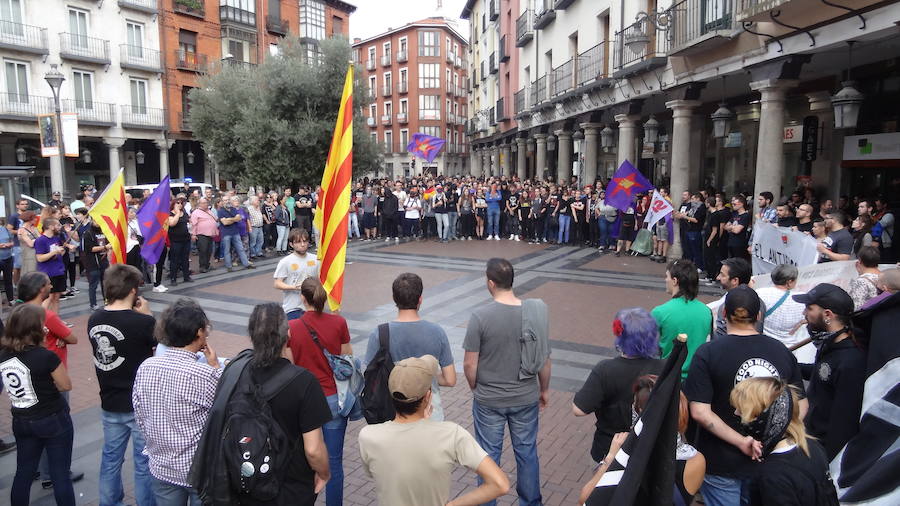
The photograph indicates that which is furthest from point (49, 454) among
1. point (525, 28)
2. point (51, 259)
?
point (525, 28)

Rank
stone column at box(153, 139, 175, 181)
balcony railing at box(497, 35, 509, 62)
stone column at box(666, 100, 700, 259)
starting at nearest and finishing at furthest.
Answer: stone column at box(666, 100, 700, 259)
stone column at box(153, 139, 175, 181)
balcony railing at box(497, 35, 509, 62)

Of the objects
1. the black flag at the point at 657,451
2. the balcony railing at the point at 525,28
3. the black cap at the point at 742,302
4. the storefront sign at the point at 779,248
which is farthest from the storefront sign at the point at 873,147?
the balcony railing at the point at 525,28

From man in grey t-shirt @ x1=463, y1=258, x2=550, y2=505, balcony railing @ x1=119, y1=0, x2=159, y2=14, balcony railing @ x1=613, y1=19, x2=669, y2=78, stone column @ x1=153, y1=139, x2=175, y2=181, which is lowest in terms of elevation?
man in grey t-shirt @ x1=463, y1=258, x2=550, y2=505

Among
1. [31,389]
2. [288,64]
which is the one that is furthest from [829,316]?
[288,64]

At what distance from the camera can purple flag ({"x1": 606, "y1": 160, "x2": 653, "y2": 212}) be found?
1271cm

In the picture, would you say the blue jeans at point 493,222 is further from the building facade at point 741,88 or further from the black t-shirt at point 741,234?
the black t-shirt at point 741,234

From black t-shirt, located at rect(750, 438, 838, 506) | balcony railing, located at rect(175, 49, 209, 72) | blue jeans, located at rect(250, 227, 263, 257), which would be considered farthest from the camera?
balcony railing, located at rect(175, 49, 209, 72)

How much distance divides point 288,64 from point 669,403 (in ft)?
72.6

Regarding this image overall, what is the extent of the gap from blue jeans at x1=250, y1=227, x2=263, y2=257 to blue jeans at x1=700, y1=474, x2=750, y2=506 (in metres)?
14.1

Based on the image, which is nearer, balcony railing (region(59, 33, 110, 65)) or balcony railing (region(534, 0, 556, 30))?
balcony railing (region(534, 0, 556, 30))

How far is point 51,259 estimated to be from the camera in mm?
9344

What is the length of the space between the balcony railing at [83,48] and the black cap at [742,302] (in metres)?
32.4

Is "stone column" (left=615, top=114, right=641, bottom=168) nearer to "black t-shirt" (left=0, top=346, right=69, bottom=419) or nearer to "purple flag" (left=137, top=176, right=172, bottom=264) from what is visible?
"purple flag" (left=137, top=176, right=172, bottom=264)

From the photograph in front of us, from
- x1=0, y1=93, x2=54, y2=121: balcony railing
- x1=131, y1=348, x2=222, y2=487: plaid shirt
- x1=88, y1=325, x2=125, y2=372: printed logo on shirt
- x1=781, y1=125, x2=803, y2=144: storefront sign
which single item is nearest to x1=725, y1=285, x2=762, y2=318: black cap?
x1=131, y1=348, x2=222, y2=487: plaid shirt
